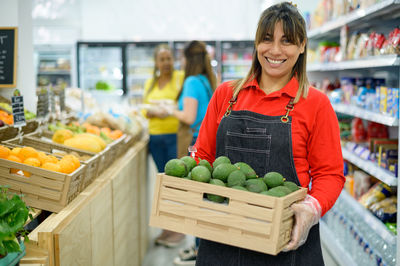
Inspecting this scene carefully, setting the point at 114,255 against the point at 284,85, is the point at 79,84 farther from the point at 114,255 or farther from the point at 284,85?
the point at 284,85

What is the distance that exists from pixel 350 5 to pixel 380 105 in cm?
106

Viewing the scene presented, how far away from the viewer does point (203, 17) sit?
9.48m

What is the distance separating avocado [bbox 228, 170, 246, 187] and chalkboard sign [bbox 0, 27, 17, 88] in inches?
82.6

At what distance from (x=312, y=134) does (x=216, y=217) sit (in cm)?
55

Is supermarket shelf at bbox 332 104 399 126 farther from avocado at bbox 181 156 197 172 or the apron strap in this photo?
avocado at bbox 181 156 197 172

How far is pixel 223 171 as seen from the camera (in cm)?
152

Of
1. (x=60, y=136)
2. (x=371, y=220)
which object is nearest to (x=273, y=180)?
(x=60, y=136)

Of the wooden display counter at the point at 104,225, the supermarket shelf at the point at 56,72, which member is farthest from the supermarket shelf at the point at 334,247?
the supermarket shelf at the point at 56,72

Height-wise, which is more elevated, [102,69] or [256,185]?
[102,69]

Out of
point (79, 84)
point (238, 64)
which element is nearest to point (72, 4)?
point (79, 84)

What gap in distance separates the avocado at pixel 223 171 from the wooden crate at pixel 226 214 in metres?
0.09

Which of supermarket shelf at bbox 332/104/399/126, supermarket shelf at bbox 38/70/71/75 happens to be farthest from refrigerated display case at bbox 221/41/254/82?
supermarket shelf at bbox 332/104/399/126

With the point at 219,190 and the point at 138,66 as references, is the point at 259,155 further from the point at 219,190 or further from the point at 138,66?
the point at 138,66

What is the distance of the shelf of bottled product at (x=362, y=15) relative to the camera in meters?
2.79
